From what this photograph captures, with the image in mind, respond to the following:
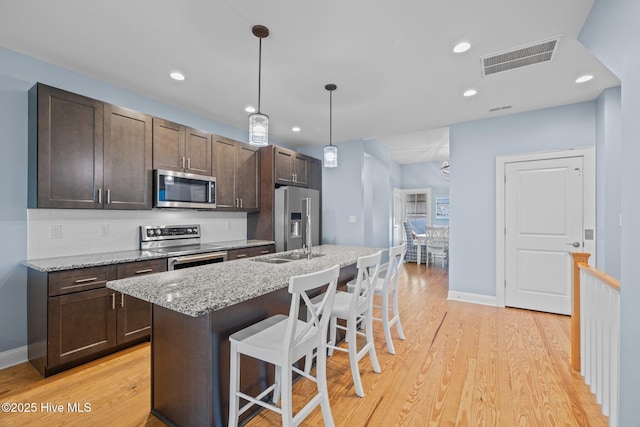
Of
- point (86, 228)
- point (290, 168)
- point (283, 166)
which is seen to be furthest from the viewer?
point (290, 168)

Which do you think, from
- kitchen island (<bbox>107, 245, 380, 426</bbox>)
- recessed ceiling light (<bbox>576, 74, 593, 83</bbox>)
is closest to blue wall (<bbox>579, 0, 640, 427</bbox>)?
recessed ceiling light (<bbox>576, 74, 593, 83</bbox>)

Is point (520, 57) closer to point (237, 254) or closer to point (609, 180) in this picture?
point (609, 180)

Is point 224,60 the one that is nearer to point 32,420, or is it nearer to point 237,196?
point 237,196

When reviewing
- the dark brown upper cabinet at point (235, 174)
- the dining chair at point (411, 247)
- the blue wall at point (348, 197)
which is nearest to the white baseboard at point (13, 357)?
the dark brown upper cabinet at point (235, 174)

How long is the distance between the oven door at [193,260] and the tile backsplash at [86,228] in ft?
2.15

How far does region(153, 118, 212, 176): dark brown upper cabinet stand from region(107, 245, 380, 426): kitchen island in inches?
71.8

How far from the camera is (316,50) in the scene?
2350 millimetres

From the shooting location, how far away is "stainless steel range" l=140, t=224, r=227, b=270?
2.92 metres

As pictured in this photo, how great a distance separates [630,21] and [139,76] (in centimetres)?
360

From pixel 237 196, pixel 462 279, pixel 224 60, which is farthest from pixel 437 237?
pixel 224 60

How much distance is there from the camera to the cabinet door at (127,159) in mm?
2713

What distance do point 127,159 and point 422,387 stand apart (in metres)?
3.30

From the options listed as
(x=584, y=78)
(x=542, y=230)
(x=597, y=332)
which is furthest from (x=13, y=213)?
(x=542, y=230)

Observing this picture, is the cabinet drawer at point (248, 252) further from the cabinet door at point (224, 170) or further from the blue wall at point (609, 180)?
the blue wall at point (609, 180)
